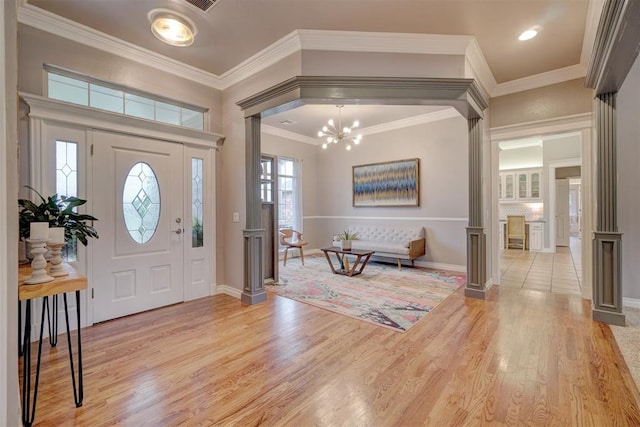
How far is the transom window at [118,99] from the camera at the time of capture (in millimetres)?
2973

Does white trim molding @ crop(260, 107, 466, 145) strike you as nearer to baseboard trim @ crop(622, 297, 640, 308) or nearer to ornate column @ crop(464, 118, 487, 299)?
ornate column @ crop(464, 118, 487, 299)

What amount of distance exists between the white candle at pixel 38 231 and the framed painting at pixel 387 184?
5.76 metres

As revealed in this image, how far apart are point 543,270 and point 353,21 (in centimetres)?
565

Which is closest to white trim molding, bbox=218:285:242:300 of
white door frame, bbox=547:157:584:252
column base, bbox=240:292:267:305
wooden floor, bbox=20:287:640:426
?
column base, bbox=240:292:267:305

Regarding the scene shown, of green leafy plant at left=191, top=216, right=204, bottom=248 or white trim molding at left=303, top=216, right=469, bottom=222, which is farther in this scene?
white trim molding at left=303, top=216, right=469, bottom=222

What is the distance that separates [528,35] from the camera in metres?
3.12

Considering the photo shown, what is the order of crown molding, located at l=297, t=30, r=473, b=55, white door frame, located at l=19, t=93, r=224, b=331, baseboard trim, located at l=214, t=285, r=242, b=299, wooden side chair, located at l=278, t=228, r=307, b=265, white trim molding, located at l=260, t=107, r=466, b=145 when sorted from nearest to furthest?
white door frame, located at l=19, t=93, r=224, b=331 < crown molding, located at l=297, t=30, r=473, b=55 < baseboard trim, located at l=214, t=285, r=242, b=299 < white trim molding, located at l=260, t=107, r=466, b=145 < wooden side chair, located at l=278, t=228, r=307, b=265

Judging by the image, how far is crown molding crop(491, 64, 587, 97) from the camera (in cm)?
379

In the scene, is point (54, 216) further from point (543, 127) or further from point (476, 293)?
point (543, 127)

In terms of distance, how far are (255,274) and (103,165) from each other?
2.07 metres

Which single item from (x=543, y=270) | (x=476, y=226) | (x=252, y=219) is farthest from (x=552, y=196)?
(x=252, y=219)

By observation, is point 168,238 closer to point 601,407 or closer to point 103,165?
point 103,165

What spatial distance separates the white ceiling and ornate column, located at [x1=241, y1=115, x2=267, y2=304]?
0.89 meters

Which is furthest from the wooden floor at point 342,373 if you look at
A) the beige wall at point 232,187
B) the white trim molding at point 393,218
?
the white trim molding at point 393,218
